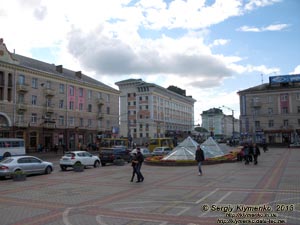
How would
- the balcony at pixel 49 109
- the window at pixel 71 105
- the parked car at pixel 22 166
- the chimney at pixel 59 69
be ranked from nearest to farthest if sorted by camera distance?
the parked car at pixel 22 166 → the balcony at pixel 49 109 → the chimney at pixel 59 69 → the window at pixel 71 105

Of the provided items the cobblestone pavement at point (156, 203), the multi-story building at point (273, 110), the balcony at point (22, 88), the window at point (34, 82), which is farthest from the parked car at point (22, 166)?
the multi-story building at point (273, 110)

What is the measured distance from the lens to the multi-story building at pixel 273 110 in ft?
264

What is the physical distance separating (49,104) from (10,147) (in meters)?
23.8

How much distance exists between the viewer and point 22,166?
869 inches

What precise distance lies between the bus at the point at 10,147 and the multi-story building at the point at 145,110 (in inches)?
2457

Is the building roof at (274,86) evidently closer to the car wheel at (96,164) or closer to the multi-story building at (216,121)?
the car wheel at (96,164)

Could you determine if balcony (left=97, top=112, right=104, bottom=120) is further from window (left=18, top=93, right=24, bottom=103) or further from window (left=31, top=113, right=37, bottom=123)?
window (left=18, top=93, right=24, bottom=103)

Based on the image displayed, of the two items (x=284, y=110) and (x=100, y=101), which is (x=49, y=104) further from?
(x=284, y=110)

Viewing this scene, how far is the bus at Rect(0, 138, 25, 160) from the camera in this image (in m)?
36.8

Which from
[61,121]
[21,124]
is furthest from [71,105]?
[21,124]

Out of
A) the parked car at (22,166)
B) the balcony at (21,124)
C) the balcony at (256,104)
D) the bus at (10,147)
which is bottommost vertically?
the parked car at (22,166)

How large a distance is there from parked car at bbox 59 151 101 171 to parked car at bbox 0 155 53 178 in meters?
2.73

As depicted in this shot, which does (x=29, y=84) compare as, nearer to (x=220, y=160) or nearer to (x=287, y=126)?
(x=220, y=160)

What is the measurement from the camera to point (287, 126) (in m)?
80.9
